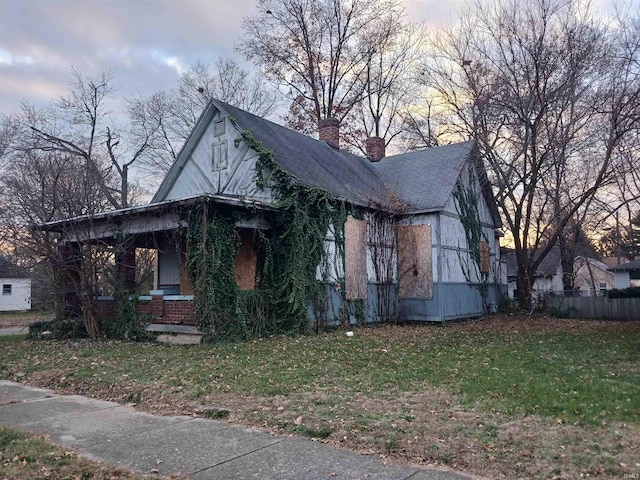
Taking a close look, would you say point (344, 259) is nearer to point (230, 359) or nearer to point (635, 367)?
point (230, 359)

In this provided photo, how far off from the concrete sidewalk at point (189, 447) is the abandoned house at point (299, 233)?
5677 mm

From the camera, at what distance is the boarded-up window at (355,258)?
15.3 metres

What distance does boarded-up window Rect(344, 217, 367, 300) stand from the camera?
15.3m

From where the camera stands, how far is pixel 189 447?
4836 millimetres

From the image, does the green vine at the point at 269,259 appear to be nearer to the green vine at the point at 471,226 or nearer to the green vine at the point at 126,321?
the green vine at the point at 126,321

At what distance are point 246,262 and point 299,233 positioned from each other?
1.78 metres

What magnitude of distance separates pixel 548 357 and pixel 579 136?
10760mm

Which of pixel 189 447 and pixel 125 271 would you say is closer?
pixel 189 447

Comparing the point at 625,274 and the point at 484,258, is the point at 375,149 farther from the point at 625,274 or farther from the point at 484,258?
the point at 625,274

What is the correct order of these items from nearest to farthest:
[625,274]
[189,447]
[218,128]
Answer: [189,447] → [218,128] → [625,274]

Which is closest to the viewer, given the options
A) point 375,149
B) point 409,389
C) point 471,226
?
point 409,389

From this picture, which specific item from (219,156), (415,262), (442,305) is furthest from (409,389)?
(219,156)

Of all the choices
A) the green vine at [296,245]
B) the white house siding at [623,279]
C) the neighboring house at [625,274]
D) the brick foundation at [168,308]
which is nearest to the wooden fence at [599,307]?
the green vine at [296,245]

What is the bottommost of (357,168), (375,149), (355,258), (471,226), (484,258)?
(355,258)
